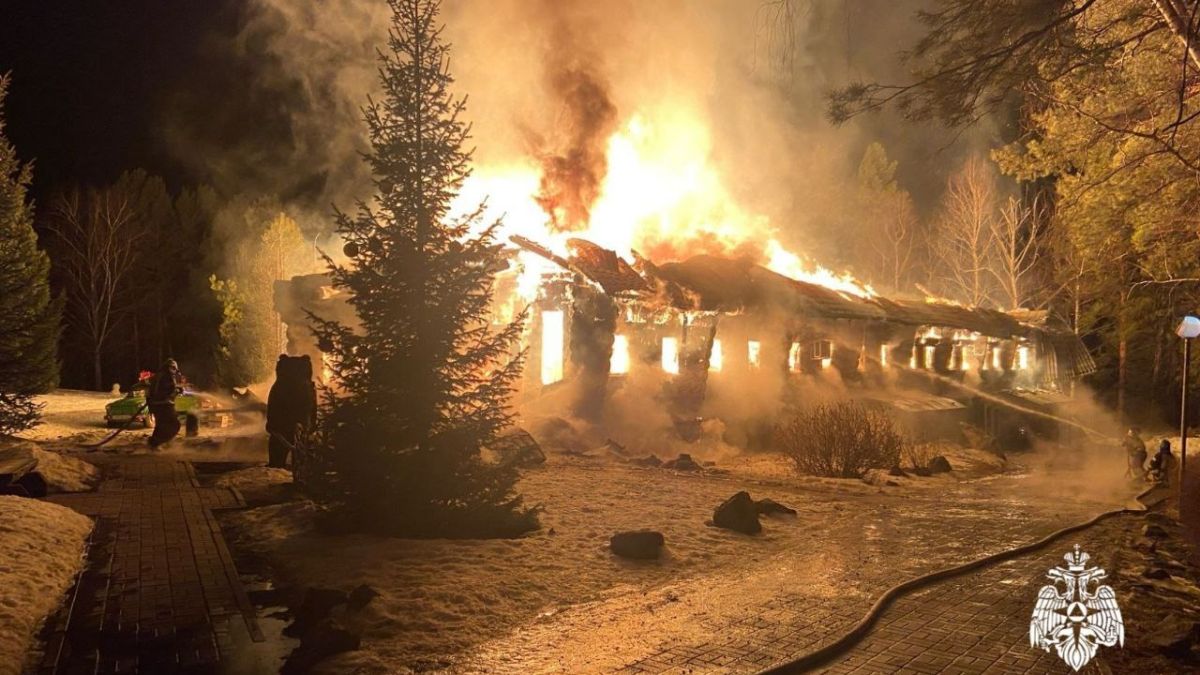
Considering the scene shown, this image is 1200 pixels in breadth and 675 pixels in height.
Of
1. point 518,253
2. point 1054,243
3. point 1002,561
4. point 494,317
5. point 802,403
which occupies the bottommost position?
point 1002,561

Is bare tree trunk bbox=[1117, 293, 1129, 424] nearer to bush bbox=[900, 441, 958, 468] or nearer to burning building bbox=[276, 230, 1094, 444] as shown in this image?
burning building bbox=[276, 230, 1094, 444]

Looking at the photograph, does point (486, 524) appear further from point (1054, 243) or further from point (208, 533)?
point (1054, 243)

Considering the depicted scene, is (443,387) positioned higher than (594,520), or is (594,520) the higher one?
(443,387)

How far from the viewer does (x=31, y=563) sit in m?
6.83

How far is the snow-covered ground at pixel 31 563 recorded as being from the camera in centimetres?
548

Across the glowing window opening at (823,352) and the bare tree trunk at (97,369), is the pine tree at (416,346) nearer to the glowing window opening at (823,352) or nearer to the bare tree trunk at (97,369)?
the glowing window opening at (823,352)

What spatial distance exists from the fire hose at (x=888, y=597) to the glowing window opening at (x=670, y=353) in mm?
13251

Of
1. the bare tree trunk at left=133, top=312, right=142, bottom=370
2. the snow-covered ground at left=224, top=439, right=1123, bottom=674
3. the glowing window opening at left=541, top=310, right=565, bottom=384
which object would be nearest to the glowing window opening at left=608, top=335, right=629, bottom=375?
the glowing window opening at left=541, top=310, right=565, bottom=384

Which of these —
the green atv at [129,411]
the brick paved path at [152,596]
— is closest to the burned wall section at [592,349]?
the green atv at [129,411]

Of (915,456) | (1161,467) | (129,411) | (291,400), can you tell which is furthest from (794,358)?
(129,411)

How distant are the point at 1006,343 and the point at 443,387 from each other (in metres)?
38.6

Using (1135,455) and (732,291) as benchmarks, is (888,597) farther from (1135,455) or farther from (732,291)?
(732,291)

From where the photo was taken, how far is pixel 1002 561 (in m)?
9.09

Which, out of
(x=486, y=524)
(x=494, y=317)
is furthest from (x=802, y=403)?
(x=486, y=524)
